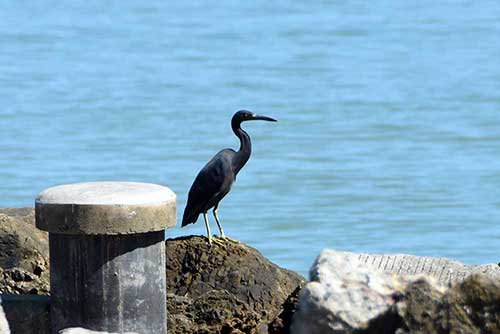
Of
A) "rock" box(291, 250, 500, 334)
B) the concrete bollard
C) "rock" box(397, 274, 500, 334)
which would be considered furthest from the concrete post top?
"rock" box(397, 274, 500, 334)

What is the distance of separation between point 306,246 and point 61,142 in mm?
7391

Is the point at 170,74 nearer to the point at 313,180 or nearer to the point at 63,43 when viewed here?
the point at 63,43

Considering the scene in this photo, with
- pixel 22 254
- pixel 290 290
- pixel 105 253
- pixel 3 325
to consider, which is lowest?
pixel 290 290

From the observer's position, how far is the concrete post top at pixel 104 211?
24.8 ft

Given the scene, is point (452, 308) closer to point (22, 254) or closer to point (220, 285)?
Result: point (220, 285)

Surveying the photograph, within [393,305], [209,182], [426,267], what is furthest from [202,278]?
[393,305]

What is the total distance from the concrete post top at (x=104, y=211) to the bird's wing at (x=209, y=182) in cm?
302

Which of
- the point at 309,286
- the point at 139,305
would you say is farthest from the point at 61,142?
the point at 309,286

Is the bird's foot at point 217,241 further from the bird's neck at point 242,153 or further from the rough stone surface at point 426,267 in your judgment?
the rough stone surface at point 426,267

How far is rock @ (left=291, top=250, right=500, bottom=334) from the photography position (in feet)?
19.5

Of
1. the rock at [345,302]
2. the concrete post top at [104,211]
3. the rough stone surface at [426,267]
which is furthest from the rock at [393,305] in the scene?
the rough stone surface at [426,267]

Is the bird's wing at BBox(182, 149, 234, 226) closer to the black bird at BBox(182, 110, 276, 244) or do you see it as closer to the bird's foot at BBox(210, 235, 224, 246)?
the black bird at BBox(182, 110, 276, 244)

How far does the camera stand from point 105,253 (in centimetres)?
769

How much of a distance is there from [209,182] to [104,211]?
3286mm
